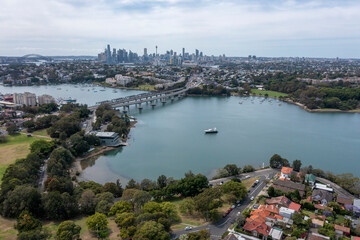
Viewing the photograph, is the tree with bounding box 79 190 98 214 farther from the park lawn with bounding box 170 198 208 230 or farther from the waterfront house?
the waterfront house

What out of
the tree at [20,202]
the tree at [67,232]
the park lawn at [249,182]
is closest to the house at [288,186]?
the park lawn at [249,182]

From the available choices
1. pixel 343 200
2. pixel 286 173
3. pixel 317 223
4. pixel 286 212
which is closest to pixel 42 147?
pixel 286 212

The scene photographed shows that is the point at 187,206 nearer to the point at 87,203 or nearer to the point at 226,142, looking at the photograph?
the point at 87,203

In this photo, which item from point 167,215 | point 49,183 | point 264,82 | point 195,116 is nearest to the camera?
point 167,215

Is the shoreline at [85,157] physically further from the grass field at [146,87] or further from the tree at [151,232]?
the grass field at [146,87]

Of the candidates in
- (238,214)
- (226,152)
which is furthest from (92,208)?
(226,152)

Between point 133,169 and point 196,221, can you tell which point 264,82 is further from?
point 196,221
